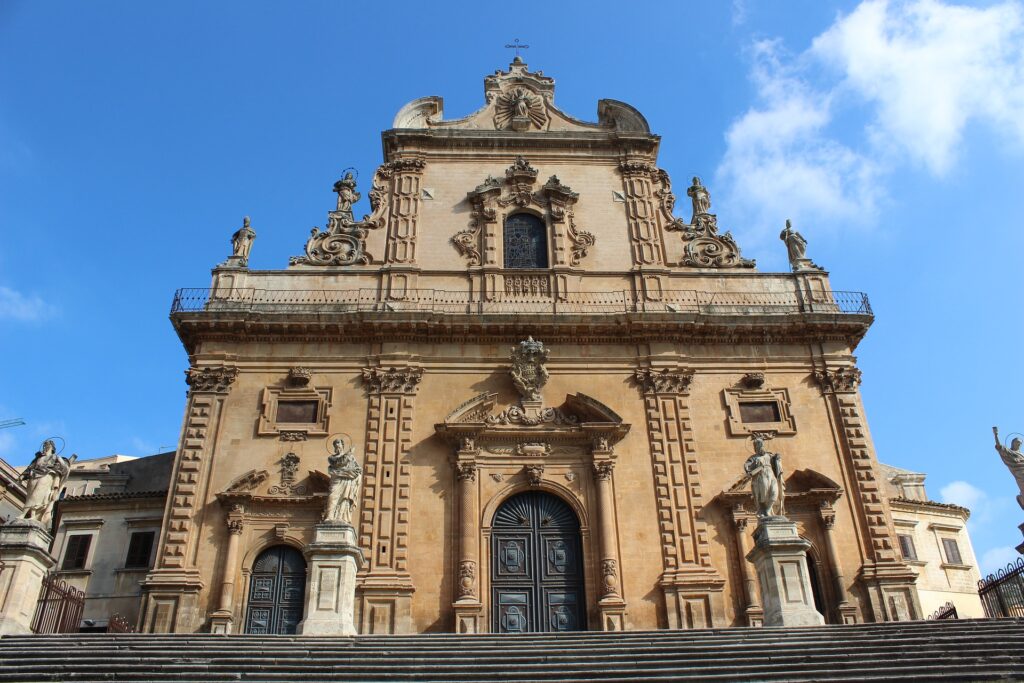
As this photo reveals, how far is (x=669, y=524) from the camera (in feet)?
56.7

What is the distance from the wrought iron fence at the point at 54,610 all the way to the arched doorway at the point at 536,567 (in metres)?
7.65

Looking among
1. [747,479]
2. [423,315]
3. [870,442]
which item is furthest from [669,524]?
[423,315]

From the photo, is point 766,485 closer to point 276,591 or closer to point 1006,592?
point 1006,592

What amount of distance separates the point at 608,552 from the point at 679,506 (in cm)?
189

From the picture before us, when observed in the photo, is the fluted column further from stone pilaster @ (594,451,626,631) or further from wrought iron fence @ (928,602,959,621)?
wrought iron fence @ (928,602,959,621)

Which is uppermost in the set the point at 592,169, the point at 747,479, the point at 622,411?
the point at 592,169

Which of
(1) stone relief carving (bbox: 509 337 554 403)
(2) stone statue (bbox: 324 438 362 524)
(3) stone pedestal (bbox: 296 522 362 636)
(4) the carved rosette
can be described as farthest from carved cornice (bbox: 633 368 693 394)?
(3) stone pedestal (bbox: 296 522 362 636)

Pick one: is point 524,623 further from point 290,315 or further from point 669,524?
point 290,315

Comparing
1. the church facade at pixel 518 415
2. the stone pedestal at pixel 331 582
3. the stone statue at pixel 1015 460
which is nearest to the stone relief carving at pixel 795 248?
the church facade at pixel 518 415

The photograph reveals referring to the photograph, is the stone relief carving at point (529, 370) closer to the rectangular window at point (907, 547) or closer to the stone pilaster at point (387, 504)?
the stone pilaster at point (387, 504)

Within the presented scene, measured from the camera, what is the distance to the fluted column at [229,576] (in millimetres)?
15891

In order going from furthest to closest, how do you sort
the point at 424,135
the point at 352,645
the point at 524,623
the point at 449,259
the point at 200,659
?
the point at 424,135 → the point at 449,259 → the point at 524,623 → the point at 352,645 → the point at 200,659

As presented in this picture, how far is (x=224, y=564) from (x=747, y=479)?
35.0 feet

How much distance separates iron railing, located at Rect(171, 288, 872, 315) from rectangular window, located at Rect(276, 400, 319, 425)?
237cm
